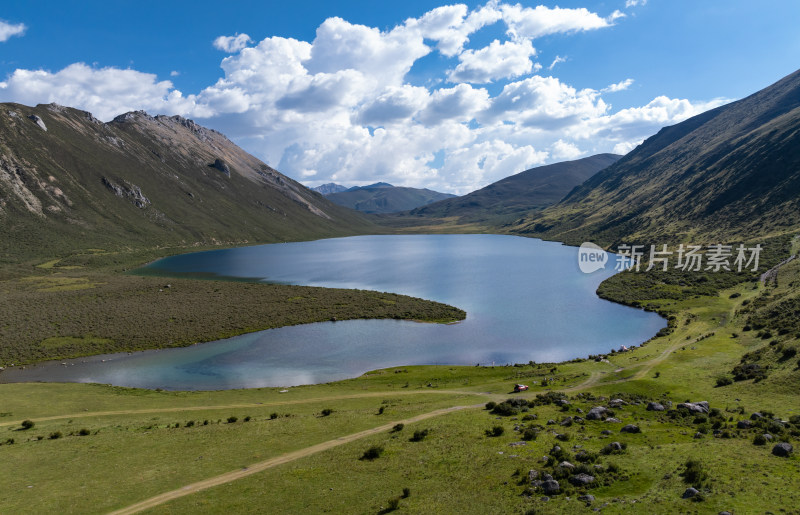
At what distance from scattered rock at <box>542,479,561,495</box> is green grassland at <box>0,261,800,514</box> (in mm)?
364

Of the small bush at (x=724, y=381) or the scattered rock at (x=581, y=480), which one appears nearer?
the scattered rock at (x=581, y=480)

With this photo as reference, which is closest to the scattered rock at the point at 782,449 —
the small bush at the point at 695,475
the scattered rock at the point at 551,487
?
the small bush at the point at 695,475

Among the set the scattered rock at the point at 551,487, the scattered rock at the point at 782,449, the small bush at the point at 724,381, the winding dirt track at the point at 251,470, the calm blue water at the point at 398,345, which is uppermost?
the scattered rock at the point at 782,449

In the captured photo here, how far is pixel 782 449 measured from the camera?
25.6 metres

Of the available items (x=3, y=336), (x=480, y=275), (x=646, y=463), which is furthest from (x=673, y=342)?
(x=3, y=336)

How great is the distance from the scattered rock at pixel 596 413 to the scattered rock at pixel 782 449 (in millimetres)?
11754

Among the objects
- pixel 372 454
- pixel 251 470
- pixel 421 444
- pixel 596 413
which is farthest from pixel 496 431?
pixel 251 470

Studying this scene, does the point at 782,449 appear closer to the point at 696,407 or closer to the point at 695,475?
the point at 695,475

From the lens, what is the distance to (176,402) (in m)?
49.8

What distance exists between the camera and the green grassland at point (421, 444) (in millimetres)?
23281

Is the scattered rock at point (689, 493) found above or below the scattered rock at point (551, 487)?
above

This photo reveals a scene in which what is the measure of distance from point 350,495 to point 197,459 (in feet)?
45.5

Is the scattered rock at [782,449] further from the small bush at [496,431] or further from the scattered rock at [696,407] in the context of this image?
the small bush at [496,431]

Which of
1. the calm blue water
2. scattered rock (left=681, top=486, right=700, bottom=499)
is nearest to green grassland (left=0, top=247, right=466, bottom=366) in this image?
the calm blue water
